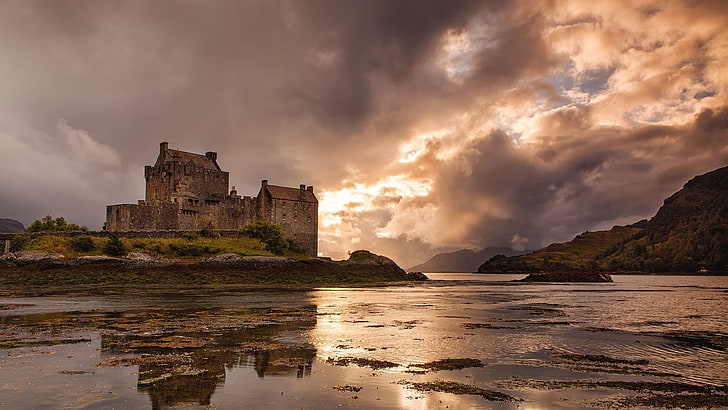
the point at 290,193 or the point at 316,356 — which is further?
the point at 290,193

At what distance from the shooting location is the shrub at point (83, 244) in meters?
54.7

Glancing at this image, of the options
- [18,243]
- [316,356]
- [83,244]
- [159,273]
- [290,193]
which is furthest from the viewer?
[290,193]

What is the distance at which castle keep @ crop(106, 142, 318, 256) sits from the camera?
67750mm

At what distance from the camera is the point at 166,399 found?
862 cm

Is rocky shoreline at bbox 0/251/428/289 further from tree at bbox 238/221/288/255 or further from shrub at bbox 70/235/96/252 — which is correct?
tree at bbox 238/221/288/255

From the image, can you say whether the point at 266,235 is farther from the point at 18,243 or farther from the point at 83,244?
the point at 18,243

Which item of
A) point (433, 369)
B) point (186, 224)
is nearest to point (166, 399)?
point (433, 369)

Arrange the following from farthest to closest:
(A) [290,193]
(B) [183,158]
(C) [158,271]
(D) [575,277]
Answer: (D) [575,277] → (A) [290,193] → (B) [183,158] → (C) [158,271]

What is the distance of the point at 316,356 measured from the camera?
43.2ft

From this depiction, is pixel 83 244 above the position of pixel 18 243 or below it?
below

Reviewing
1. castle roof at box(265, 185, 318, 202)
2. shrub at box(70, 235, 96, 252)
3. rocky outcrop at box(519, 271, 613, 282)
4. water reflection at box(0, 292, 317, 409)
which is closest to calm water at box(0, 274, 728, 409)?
water reflection at box(0, 292, 317, 409)

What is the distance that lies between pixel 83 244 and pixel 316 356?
168 ft

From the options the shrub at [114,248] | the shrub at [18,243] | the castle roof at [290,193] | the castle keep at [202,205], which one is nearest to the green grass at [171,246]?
the shrub at [18,243]

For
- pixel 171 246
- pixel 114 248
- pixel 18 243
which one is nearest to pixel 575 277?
pixel 171 246
